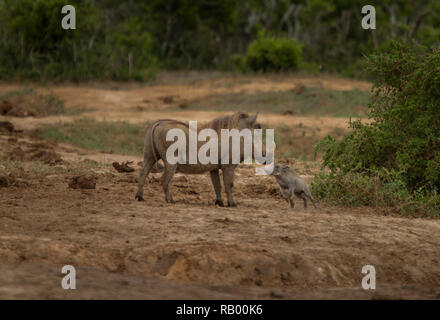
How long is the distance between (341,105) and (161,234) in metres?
12.4

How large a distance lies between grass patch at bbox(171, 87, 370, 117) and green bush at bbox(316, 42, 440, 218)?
752cm

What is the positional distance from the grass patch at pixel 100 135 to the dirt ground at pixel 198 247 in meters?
4.18

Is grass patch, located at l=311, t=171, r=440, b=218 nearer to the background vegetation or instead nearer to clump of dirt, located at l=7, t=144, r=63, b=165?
clump of dirt, located at l=7, t=144, r=63, b=165

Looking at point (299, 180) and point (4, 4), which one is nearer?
point (299, 180)

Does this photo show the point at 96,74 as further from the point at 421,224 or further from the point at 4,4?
the point at 421,224

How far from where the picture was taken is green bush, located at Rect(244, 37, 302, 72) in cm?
2297

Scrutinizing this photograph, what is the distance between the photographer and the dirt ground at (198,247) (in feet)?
14.0

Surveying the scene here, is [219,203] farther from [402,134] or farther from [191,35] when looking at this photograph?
[191,35]

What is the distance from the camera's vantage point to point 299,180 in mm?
7215

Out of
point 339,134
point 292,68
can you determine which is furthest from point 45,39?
point 339,134

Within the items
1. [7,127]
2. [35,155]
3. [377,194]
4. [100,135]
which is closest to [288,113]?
[100,135]

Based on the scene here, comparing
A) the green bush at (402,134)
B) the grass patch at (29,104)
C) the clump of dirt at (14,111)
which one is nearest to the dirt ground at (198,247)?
the green bush at (402,134)
